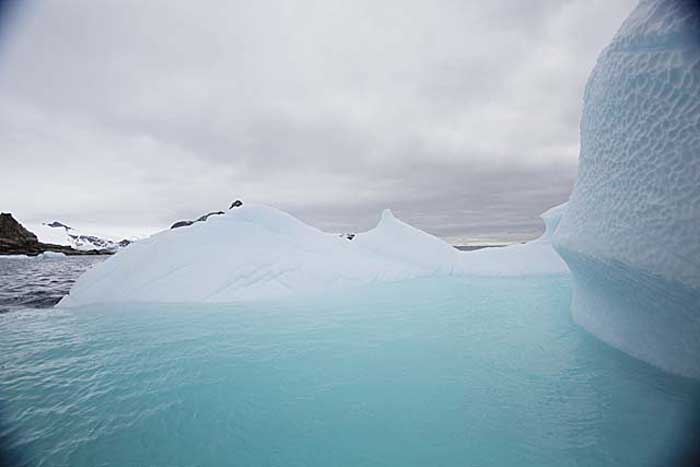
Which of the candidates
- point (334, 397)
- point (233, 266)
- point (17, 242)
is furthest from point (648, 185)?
point (17, 242)

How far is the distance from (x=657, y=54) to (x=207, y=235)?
8672 millimetres

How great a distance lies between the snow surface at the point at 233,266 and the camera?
21.5 feet

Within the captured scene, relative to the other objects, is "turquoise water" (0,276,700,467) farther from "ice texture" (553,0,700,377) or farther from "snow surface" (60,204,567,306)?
"snow surface" (60,204,567,306)

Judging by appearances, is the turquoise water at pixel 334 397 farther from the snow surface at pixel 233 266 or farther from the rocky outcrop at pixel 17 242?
the rocky outcrop at pixel 17 242

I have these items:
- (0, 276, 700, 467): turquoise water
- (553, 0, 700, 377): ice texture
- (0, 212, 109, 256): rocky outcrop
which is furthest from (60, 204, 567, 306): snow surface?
(0, 212, 109, 256): rocky outcrop

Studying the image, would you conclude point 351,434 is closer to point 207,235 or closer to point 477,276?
point 207,235

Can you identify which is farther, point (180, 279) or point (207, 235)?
point (207, 235)

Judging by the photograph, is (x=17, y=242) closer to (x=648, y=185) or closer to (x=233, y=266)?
(x=233, y=266)

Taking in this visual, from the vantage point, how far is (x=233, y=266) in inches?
281

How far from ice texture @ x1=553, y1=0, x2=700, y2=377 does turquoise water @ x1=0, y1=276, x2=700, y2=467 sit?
1.68 ft

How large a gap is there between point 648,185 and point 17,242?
→ 282 feet

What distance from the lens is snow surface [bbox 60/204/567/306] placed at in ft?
21.5

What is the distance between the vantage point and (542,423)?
2.08 m

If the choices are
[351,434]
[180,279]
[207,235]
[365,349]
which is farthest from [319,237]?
[351,434]
